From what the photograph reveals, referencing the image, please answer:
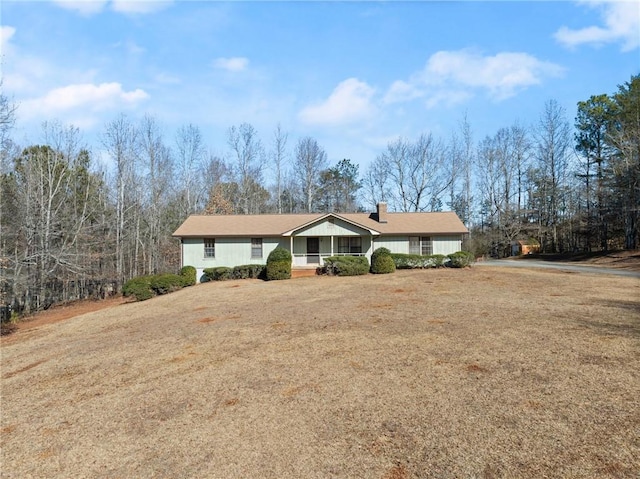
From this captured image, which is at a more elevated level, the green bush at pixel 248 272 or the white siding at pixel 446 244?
the white siding at pixel 446 244

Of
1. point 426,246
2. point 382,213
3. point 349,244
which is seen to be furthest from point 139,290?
point 426,246

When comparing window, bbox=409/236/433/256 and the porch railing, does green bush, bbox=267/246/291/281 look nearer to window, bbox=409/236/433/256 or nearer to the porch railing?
the porch railing

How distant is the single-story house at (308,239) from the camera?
78.2 ft

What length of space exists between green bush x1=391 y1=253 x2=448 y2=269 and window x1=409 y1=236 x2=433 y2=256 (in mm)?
867

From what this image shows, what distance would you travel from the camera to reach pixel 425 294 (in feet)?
45.5

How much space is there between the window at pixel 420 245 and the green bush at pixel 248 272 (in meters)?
9.64

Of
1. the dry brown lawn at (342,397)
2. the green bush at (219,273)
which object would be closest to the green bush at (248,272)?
the green bush at (219,273)

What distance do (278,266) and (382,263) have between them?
597cm

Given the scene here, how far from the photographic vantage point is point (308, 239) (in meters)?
25.4

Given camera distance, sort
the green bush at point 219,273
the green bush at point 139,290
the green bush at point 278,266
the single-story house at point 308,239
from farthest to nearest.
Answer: the single-story house at point 308,239 → the green bush at point 219,273 → the green bush at point 278,266 → the green bush at point 139,290

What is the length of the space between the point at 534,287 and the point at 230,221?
18527 millimetres

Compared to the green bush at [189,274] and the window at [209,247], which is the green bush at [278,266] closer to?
the green bush at [189,274]

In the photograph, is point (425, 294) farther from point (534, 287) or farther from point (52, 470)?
point (52, 470)

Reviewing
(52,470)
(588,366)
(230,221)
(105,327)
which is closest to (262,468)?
(52,470)
